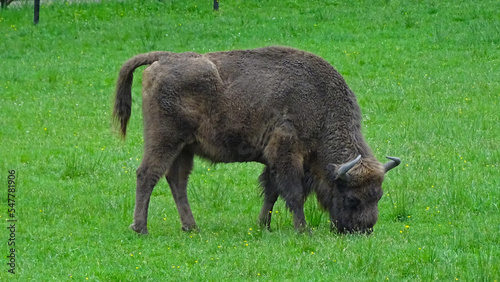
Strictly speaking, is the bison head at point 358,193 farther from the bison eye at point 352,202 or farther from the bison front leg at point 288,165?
the bison front leg at point 288,165

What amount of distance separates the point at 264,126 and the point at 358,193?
4.17ft

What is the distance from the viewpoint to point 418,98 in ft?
51.5

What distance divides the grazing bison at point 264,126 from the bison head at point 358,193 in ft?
0.05

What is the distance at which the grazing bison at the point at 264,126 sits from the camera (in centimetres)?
891

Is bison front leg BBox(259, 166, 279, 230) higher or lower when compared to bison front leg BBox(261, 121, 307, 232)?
lower

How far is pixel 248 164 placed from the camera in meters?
12.4

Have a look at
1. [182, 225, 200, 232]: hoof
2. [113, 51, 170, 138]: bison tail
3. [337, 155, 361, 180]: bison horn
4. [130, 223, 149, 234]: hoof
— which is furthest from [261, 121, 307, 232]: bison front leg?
[113, 51, 170, 138]: bison tail

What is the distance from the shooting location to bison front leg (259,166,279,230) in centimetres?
931

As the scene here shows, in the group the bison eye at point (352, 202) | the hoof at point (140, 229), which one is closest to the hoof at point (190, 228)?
the hoof at point (140, 229)

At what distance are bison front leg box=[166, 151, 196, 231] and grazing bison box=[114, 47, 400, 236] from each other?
20 centimetres

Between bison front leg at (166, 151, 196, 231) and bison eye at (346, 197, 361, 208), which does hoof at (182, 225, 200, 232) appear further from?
bison eye at (346, 197, 361, 208)

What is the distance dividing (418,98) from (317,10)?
7928 millimetres

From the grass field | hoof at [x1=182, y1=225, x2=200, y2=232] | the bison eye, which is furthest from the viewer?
hoof at [x1=182, y1=225, x2=200, y2=232]

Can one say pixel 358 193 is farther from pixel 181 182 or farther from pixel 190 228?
pixel 181 182
